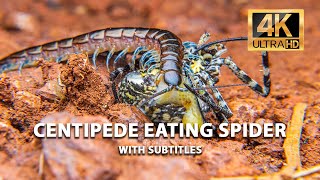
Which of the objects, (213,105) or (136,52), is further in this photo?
(136,52)

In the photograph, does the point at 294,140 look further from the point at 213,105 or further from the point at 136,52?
the point at 136,52

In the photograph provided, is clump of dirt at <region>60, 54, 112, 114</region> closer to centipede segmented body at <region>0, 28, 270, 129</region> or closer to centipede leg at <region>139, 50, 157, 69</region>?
centipede segmented body at <region>0, 28, 270, 129</region>

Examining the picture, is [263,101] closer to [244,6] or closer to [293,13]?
[293,13]

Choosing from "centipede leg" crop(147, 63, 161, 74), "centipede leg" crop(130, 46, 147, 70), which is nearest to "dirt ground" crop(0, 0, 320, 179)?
"centipede leg" crop(130, 46, 147, 70)

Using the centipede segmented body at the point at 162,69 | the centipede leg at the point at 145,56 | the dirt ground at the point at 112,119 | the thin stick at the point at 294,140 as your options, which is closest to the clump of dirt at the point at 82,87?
the dirt ground at the point at 112,119

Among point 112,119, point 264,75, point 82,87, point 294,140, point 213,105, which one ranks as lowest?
point 294,140

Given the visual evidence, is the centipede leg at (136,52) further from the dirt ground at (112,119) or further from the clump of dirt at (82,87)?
the clump of dirt at (82,87)

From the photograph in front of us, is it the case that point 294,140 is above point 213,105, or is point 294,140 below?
below

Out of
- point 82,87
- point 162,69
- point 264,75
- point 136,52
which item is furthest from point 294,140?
point 82,87

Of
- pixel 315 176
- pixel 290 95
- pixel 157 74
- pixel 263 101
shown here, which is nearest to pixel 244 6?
pixel 290 95
